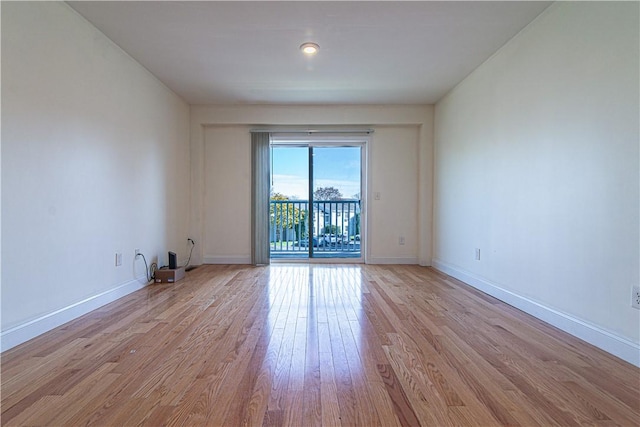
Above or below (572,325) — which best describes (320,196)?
above

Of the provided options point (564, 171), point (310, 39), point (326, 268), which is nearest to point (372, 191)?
point (326, 268)

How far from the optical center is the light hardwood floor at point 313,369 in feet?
3.87

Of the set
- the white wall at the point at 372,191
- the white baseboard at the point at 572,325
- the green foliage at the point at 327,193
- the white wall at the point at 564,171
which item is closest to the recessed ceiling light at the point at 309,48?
the white wall at the point at 564,171

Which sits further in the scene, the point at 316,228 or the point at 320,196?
the point at 316,228

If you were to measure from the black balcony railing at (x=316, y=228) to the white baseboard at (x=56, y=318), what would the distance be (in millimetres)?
2434

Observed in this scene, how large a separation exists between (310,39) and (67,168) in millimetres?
2154

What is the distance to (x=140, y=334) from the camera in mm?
1955

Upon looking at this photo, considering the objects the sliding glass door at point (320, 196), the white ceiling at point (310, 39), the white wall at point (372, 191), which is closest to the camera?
the white ceiling at point (310, 39)

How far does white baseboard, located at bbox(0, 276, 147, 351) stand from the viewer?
1744mm

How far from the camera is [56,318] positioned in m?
2.07

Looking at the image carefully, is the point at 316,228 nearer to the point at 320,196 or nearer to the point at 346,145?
the point at 320,196

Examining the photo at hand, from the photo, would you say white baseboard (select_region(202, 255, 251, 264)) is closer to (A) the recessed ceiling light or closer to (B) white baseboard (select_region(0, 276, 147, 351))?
(B) white baseboard (select_region(0, 276, 147, 351))

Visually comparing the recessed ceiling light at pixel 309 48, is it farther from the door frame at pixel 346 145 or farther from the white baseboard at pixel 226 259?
the white baseboard at pixel 226 259

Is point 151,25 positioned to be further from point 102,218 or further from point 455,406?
point 455,406
